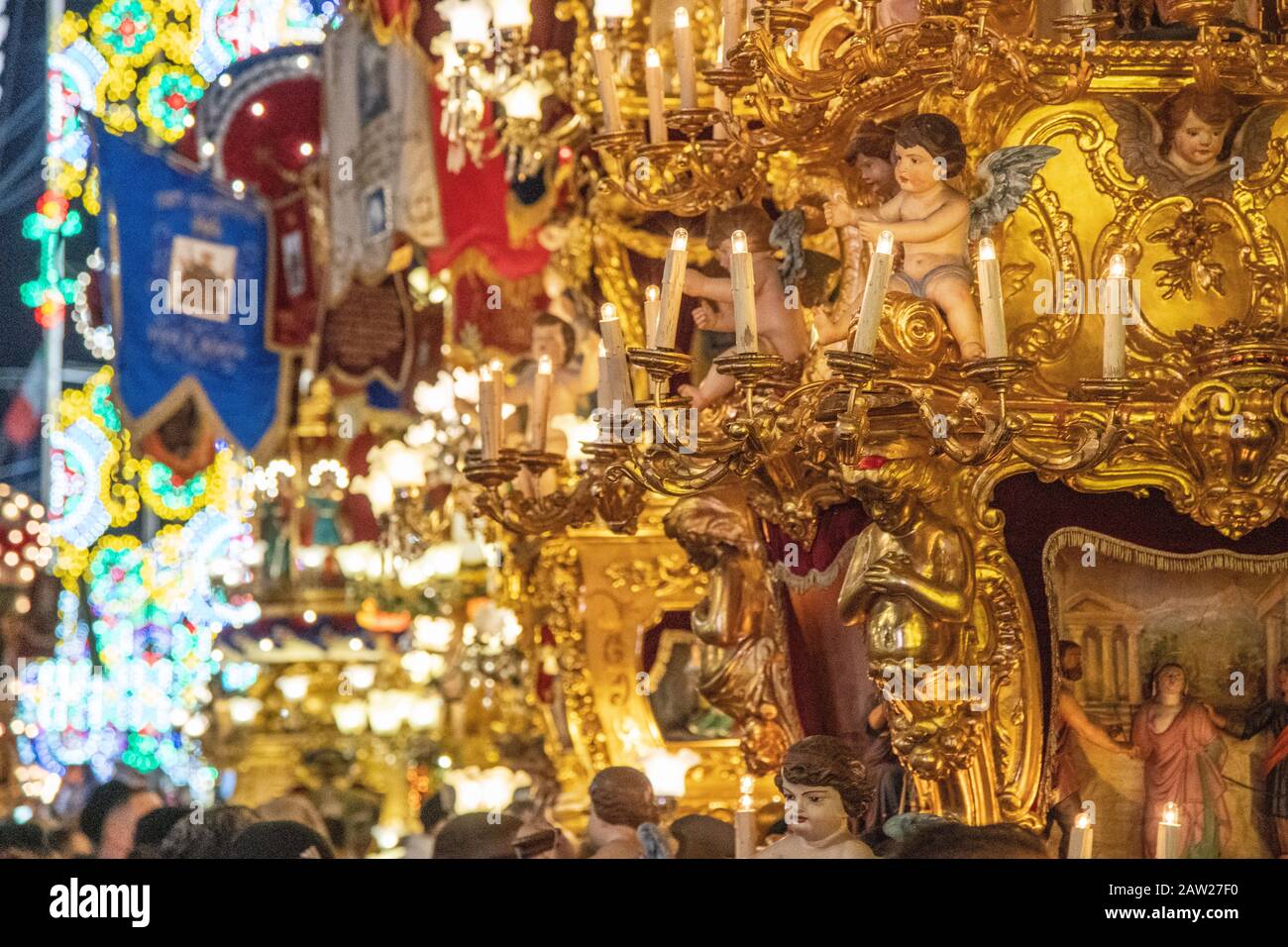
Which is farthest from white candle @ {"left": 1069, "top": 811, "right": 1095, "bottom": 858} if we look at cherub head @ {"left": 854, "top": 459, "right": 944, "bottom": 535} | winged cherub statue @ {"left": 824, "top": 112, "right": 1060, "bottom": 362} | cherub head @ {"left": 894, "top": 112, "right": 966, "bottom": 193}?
cherub head @ {"left": 894, "top": 112, "right": 966, "bottom": 193}

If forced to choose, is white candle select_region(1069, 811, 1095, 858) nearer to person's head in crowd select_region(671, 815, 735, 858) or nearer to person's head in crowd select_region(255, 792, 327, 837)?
person's head in crowd select_region(671, 815, 735, 858)

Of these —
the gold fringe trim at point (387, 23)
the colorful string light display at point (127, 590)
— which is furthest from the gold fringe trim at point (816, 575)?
the colorful string light display at point (127, 590)

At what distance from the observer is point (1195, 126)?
Answer: 26.6ft

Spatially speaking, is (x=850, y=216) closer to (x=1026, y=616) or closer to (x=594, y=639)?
(x=1026, y=616)

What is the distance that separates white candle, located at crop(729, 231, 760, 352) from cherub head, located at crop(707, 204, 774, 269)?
6.26ft

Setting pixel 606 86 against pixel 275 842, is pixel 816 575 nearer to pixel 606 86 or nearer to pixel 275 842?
pixel 606 86

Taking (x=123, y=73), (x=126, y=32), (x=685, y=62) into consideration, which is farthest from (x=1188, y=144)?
(x=126, y=32)

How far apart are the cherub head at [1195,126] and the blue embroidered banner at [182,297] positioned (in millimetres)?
9464

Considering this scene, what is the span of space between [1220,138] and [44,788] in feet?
43.7

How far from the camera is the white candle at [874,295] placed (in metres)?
7.09

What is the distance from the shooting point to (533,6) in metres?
14.0

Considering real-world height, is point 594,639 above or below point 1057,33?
below

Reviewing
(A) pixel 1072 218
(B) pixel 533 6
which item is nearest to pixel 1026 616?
(A) pixel 1072 218

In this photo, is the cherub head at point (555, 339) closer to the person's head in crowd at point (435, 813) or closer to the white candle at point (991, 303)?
the person's head in crowd at point (435, 813)
